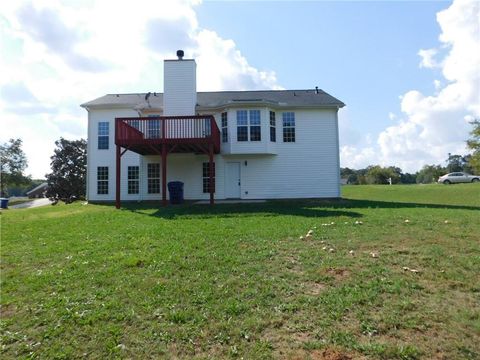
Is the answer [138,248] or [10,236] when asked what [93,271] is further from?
[10,236]

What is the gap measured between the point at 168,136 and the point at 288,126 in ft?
22.9

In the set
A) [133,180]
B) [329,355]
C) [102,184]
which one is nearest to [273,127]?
[133,180]

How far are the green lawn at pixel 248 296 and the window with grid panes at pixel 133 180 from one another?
489 inches

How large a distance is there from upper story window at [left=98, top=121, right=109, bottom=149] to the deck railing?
4.07 m

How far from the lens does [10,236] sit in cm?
931

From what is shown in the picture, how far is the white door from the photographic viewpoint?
774 inches

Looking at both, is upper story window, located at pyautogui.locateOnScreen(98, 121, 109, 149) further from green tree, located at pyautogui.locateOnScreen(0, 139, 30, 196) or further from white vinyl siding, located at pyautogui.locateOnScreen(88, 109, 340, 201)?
green tree, located at pyautogui.locateOnScreen(0, 139, 30, 196)

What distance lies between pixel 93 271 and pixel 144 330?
230 centimetres

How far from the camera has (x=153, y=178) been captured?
66.8ft

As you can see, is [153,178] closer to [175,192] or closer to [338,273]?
[175,192]

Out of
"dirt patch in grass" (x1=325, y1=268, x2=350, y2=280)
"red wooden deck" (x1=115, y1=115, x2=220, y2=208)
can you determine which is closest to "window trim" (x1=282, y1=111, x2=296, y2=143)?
"red wooden deck" (x1=115, y1=115, x2=220, y2=208)

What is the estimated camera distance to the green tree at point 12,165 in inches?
2098

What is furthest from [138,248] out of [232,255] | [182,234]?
[232,255]

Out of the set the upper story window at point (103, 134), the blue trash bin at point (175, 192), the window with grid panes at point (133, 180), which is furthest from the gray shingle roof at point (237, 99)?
the blue trash bin at point (175, 192)
